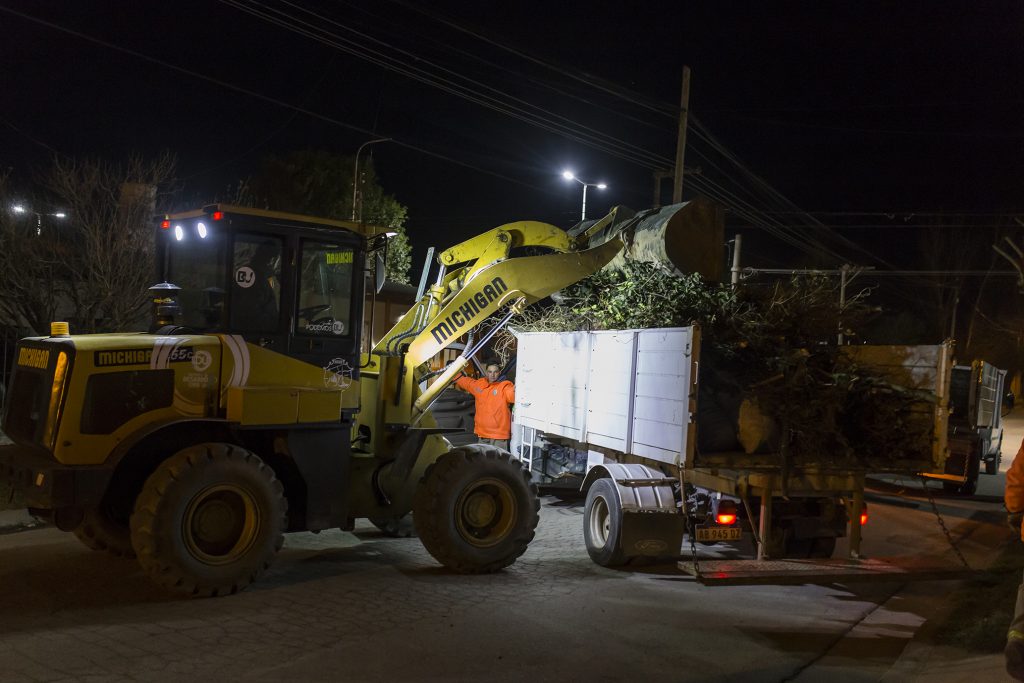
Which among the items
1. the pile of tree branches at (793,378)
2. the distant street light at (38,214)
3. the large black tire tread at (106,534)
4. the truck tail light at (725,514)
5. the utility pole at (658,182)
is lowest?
the large black tire tread at (106,534)

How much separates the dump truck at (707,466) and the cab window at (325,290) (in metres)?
2.84

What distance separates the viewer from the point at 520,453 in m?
11.5

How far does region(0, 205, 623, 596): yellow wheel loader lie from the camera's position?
6.54 metres

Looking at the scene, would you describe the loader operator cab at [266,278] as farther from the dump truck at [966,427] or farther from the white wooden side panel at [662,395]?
the dump truck at [966,427]

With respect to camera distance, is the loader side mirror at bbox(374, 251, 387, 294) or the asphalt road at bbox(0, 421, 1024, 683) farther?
the loader side mirror at bbox(374, 251, 387, 294)

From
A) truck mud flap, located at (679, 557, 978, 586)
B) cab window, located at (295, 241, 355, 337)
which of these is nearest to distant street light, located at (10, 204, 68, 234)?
cab window, located at (295, 241, 355, 337)

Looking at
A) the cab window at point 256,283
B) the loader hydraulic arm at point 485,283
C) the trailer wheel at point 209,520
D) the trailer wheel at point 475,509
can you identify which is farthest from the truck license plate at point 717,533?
the cab window at point 256,283

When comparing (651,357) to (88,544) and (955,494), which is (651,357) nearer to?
(88,544)

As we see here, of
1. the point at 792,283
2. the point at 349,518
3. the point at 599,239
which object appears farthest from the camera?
the point at 599,239

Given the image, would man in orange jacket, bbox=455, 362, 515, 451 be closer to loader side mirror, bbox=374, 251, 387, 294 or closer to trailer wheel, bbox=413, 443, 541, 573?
trailer wheel, bbox=413, 443, 541, 573

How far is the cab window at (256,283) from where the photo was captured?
725 centimetres

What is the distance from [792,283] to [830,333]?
24.3 inches

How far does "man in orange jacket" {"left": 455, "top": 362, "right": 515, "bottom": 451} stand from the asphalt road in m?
3.35

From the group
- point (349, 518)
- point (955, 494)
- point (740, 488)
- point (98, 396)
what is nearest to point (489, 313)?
point (349, 518)
